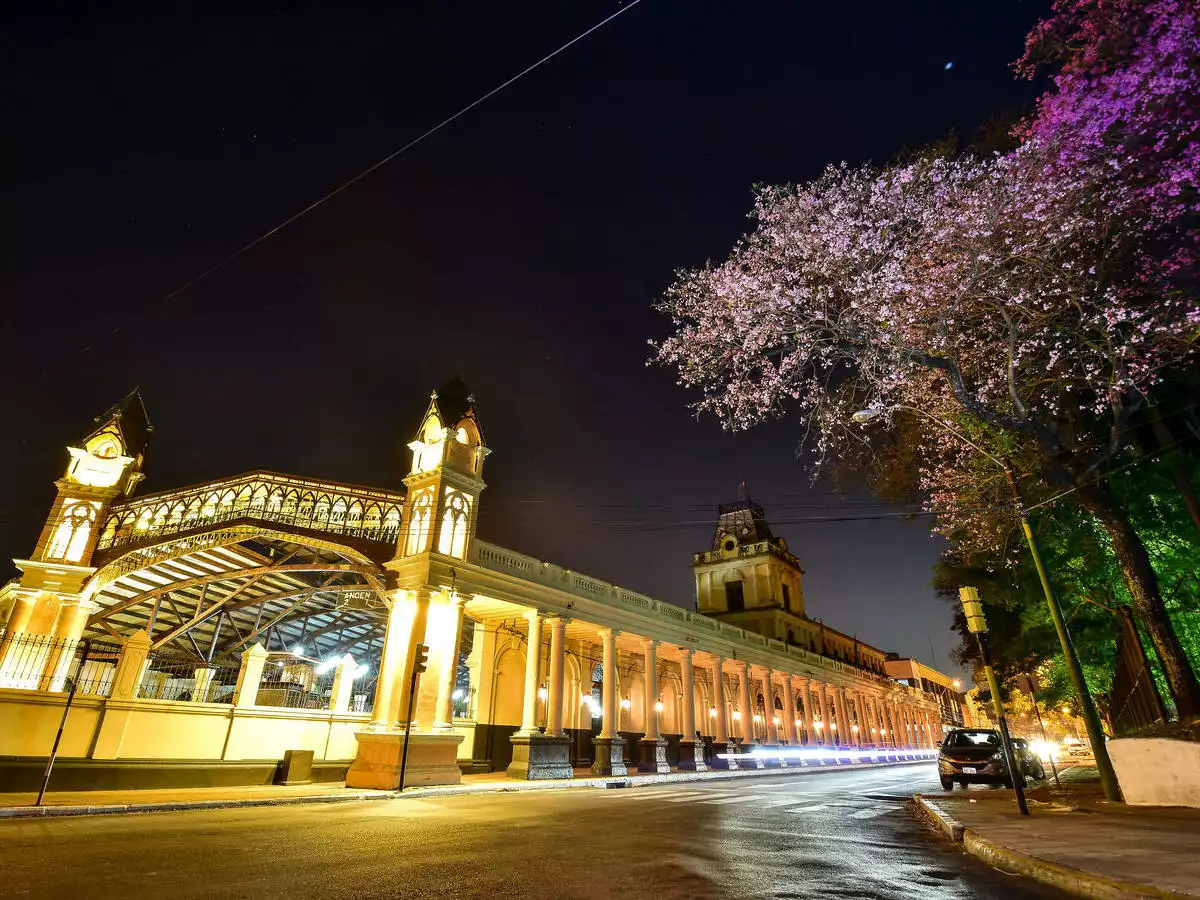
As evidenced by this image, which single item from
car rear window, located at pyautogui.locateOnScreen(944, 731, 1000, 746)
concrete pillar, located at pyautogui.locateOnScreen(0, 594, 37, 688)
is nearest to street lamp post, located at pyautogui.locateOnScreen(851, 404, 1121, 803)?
car rear window, located at pyautogui.locateOnScreen(944, 731, 1000, 746)

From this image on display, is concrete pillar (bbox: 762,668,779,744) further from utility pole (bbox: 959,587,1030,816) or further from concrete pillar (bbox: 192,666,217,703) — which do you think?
concrete pillar (bbox: 192,666,217,703)

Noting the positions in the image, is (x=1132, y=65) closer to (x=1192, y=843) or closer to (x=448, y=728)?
(x=1192, y=843)

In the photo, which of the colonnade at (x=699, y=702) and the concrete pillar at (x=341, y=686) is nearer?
the concrete pillar at (x=341, y=686)

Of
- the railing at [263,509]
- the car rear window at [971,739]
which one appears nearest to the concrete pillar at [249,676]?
the railing at [263,509]

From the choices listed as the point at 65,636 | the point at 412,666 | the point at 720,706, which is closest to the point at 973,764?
the point at 412,666

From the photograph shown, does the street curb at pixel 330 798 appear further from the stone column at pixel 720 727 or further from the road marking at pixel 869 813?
the stone column at pixel 720 727

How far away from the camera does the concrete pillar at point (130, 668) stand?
1362cm

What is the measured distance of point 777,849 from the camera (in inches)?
276

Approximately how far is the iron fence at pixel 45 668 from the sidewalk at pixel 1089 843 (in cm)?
1670

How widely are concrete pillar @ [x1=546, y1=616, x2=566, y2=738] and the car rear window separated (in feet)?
38.3

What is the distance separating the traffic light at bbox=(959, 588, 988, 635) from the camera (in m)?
10.9

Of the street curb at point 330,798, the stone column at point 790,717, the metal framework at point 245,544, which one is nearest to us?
the street curb at point 330,798

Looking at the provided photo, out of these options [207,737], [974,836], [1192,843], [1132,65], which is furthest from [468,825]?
[1132,65]

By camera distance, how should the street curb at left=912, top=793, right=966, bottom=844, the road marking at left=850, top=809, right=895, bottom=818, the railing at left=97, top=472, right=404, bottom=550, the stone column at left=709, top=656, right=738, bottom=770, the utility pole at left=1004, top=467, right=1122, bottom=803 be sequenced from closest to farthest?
the street curb at left=912, top=793, right=966, bottom=844 < the utility pole at left=1004, top=467, right=1122, bottom=803 < the road marking at left=850, top=809, right=895, bottom=818 < the railing at left=97, top=472, right=404, bottom=550 < the stone column at left=709, top=656, right=738, bottom=770
